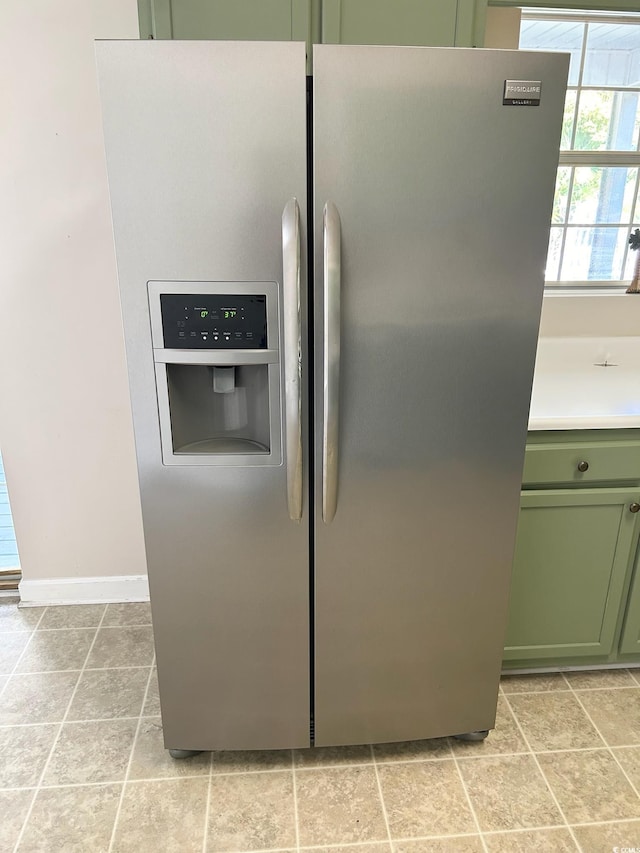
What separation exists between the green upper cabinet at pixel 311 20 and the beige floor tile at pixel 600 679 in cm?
204

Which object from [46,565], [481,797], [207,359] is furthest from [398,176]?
[46,565]

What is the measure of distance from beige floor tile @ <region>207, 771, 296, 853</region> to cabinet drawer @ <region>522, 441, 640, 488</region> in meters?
1.12

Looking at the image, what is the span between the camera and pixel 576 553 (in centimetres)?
196

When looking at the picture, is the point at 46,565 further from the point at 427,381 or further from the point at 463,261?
the point at 463,261

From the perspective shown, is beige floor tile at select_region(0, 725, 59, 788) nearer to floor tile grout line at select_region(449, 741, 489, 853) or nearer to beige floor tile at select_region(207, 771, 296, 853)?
beige floor tile at select_region(207, 771, 296, 853)

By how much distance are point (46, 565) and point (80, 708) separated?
0.70 m

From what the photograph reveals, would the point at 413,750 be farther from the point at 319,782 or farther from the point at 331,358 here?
the point at 331,358

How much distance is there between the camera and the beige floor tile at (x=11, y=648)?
2.21 meters

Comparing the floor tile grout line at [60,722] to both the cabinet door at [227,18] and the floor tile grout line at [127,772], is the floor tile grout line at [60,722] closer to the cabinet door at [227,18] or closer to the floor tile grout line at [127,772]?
the floor tile grout line at [127,772]

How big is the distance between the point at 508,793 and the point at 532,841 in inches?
5.7

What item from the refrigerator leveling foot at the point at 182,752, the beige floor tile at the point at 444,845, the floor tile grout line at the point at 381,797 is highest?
the refrigerator leveling foot at the point at 182,752

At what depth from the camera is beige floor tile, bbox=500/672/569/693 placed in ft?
6.91

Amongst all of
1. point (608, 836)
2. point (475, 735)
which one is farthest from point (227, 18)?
point (608, 836)

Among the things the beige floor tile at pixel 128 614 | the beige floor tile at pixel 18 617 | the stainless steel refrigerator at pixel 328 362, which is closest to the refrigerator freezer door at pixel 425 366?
the stainless steel refrigerator at pixel 328 362
